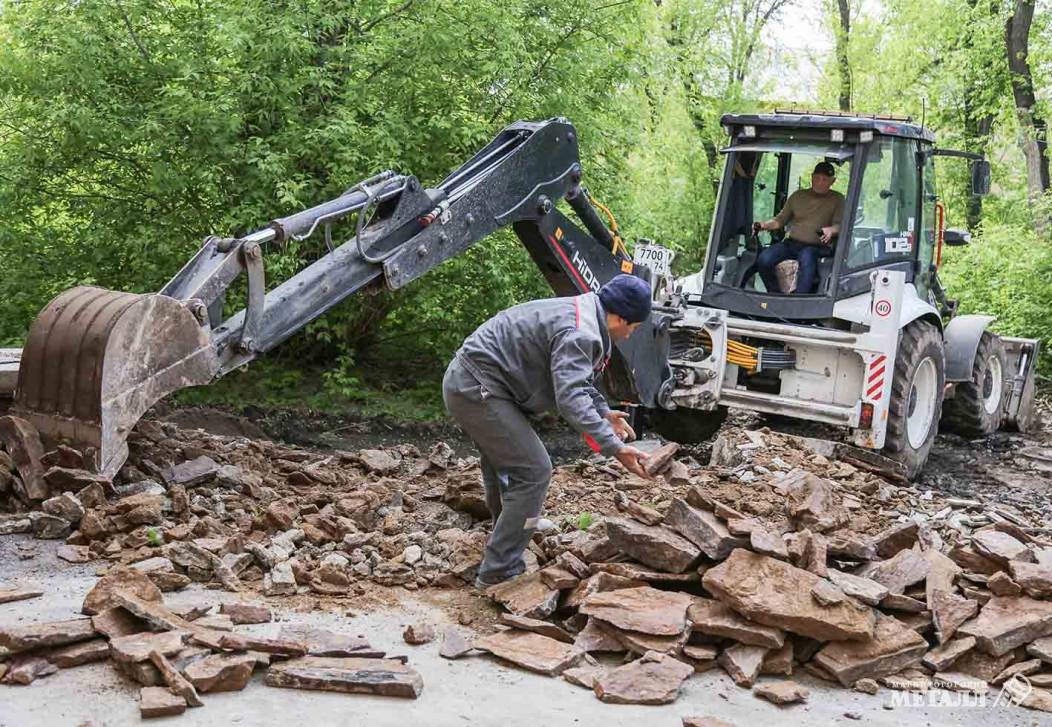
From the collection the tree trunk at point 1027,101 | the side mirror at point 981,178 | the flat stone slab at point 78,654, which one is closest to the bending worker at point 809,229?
the side mirror at point 981,178

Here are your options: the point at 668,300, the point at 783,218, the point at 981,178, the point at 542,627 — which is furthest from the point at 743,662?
the point at 981,178

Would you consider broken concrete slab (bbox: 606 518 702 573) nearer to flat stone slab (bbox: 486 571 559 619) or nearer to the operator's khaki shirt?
flat stone slab (bbox: 486 571 559 619)

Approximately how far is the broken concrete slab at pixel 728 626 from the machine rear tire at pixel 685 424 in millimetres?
5046

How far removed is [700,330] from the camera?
9336mm

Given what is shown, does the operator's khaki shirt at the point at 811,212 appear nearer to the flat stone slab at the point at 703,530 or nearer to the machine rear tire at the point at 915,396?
the machine rear tire at the point at 915,396

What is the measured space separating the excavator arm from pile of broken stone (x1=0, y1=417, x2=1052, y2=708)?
319 millimetres

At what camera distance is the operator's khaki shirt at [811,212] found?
9258 mm

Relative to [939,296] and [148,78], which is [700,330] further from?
[148,78]

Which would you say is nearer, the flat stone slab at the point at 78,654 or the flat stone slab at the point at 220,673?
the flat stone slab at the point at 220,673

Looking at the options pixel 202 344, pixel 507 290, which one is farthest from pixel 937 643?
pixel 507 290

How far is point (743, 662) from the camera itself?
502 centimetres

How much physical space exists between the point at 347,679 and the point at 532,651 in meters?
0.90

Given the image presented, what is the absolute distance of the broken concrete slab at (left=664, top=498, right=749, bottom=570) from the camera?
5.55 metres

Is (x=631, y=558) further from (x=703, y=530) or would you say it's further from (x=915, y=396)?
(x=915, y=396)
